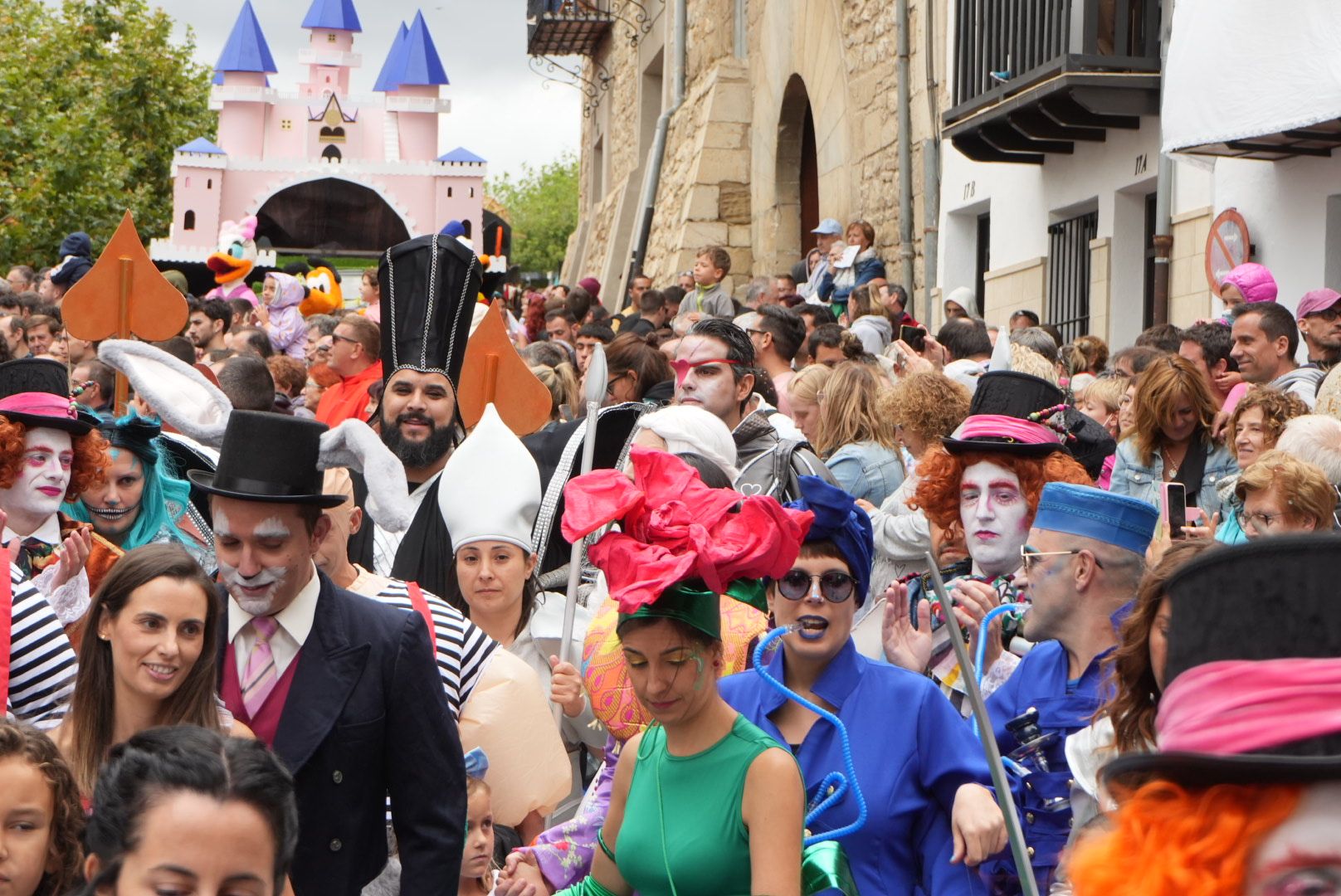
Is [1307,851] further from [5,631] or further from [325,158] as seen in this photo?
[325,158]

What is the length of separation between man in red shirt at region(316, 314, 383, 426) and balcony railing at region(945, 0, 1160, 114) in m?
6.02

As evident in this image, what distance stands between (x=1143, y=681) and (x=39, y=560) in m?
3.59

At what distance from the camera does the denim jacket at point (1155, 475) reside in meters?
6.55

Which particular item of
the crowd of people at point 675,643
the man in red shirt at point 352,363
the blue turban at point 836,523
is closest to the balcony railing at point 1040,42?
the man in red shirt at point 352,363

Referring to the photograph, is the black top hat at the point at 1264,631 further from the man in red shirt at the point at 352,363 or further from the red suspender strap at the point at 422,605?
the man in red shirt at the point at 352,363

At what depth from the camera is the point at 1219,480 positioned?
639 centimetres

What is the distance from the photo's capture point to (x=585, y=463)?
5230mm

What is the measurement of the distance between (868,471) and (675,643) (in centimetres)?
355

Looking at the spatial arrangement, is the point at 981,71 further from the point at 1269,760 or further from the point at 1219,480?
the point at 1269,760

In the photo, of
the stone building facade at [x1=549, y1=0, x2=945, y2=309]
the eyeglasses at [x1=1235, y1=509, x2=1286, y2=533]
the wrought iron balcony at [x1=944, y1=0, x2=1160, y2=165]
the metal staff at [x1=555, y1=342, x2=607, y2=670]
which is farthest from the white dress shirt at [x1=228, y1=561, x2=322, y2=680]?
the stone building facade at [x1=549, y1=0, x2=945, y2=309]

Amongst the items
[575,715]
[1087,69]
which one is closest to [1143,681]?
[575,715]

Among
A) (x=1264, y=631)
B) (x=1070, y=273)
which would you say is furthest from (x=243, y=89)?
(x=1264, y=631)

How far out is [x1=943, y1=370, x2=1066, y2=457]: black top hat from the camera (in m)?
5.26

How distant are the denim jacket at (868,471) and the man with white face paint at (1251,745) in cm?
498
